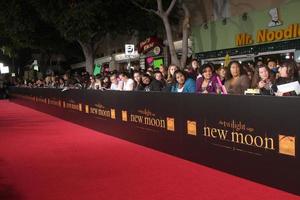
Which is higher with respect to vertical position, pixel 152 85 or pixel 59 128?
pixel 152 85

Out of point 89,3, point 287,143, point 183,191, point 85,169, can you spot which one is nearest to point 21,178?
point 85,169

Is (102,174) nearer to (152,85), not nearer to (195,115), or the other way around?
(195,115)

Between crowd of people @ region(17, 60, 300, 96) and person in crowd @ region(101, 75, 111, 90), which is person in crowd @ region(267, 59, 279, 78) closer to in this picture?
crowd of people @ region(17, 60, 300, 96)

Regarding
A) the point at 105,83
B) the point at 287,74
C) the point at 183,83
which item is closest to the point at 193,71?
the point at 183,83

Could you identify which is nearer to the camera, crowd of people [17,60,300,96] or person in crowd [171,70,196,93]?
crowd of people [17,60,300,96]

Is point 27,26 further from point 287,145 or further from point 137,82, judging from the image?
point 287,145

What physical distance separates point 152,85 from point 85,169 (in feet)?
10.7

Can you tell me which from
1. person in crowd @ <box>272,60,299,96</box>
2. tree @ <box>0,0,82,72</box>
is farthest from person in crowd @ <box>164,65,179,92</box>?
tree @ <box>0,0,82,72</box>

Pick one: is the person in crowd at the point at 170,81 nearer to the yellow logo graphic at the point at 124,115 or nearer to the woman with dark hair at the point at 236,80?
the yellow logo graphic at the point at 124,115

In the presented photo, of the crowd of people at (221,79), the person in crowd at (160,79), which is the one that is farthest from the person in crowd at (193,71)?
the person in crowd at (160,79)

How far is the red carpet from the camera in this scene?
711cm

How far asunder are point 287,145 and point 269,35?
35.8 ft

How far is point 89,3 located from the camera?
22.9 metres

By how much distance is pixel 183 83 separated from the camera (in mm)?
10195
